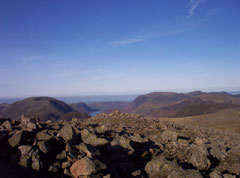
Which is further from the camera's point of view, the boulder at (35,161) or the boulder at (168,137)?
the boulder at (168,137)

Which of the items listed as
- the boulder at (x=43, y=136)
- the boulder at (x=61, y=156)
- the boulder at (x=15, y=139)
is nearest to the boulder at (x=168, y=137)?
the boulder at (x=61, y=156)

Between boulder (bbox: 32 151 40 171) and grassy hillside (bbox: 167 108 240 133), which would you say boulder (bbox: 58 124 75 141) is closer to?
boulder (bbox: 32 151 40 171)

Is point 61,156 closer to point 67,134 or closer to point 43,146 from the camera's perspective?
point 43,146

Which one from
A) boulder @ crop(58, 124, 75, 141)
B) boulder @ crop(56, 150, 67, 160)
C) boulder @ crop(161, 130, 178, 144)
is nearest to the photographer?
boulder @ crop(56, 150, 67, 160)

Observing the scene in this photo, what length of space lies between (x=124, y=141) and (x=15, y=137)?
5.34 m

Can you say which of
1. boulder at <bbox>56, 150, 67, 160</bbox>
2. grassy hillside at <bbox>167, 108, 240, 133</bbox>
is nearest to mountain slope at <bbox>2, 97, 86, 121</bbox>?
grassy hillside at <bbox>167, 108, 240, 133</bbox>

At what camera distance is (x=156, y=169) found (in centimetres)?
688

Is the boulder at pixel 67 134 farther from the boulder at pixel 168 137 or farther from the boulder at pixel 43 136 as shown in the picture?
the boulder at pixel 168 137

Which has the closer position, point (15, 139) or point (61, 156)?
point (61, 156)

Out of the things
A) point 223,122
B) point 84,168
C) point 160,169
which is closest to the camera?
point 84,168

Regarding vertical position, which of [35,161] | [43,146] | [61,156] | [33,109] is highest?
[43,146]

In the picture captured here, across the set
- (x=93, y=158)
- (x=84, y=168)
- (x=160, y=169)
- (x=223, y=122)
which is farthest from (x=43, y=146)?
(x=223, y=122)

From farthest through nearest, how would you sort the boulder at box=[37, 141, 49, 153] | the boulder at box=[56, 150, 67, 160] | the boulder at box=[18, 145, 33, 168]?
the boulder at box=[37, 141, 49, 153], the boulder at box=[56, 150, 67, 160], the boulder at box=[18, 145, 33, 168]

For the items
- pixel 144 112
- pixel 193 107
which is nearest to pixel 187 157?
pixel 193 107
